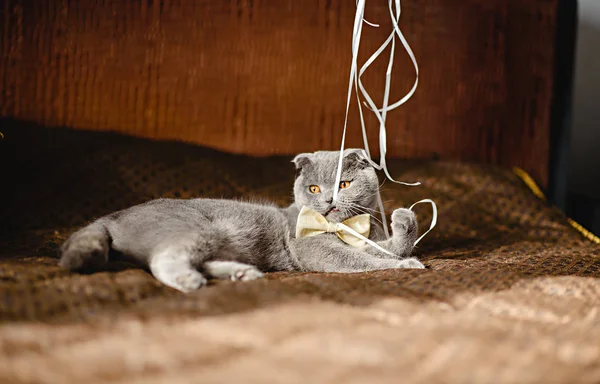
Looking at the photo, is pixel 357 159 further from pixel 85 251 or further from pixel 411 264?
pixel 85 251

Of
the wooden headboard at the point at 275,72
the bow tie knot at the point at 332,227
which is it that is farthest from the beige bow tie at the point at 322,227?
the wooden headboard at the point at 275,72

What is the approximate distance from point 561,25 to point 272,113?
1476 millimetres

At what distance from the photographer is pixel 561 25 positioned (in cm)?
225

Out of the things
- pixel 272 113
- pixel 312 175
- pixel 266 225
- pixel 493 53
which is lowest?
pixel 266 225

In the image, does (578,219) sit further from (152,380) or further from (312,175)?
(152,380)

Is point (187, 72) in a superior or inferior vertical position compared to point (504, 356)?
superior

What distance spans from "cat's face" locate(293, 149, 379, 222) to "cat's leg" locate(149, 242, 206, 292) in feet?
1.46

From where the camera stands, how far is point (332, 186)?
1.30 meters

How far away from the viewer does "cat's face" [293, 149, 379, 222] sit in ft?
4.24

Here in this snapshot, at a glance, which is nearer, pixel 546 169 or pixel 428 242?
pixel 428 242

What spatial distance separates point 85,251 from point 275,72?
1.42m

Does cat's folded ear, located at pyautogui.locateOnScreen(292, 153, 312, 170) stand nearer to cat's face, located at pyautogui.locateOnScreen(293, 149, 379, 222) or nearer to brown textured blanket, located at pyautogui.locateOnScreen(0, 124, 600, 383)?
cat's face, located at pyautogui.locateOnScreen(293, 149, 379, 222)

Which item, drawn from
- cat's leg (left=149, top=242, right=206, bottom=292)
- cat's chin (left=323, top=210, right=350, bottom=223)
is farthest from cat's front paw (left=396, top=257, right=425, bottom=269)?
cat's leg (left=149, top=242, right=206, bottom=292)

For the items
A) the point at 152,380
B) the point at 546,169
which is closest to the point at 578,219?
the point at 546,169
